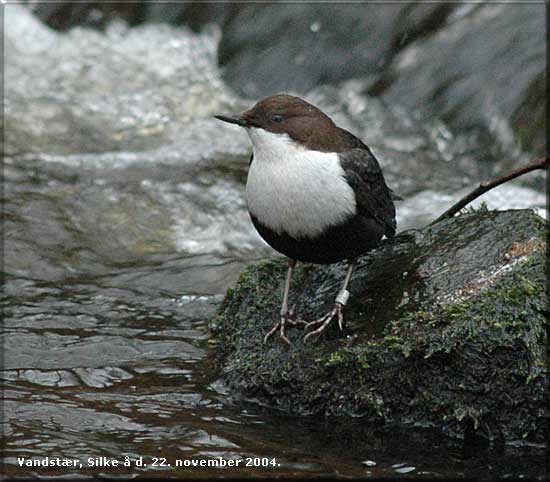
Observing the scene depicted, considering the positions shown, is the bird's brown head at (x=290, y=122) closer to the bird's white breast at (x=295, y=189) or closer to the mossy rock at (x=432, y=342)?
the bird's white breast at (x=295, y=189)

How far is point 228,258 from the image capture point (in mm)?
6465

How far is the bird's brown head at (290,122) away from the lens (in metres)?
4.05

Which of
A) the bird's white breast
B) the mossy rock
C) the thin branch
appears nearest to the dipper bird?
the bird's white breast

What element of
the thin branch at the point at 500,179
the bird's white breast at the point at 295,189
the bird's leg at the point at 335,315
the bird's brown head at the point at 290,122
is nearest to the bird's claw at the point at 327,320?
the bird's leg at the point at 335,315

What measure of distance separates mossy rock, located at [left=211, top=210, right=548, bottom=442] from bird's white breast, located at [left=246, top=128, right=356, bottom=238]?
45 cm

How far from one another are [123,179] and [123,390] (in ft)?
12.6

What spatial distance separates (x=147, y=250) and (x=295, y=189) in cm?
303

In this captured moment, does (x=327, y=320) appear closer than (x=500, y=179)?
Yes

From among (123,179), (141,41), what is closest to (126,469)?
(123,179)

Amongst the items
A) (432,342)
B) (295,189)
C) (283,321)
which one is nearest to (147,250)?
(283,321)

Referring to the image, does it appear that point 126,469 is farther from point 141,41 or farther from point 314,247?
point 141,41

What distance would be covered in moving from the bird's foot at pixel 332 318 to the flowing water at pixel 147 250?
390 mm

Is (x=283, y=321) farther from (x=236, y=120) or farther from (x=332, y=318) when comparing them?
(x=236, y=120)

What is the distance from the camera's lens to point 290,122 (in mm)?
4086
